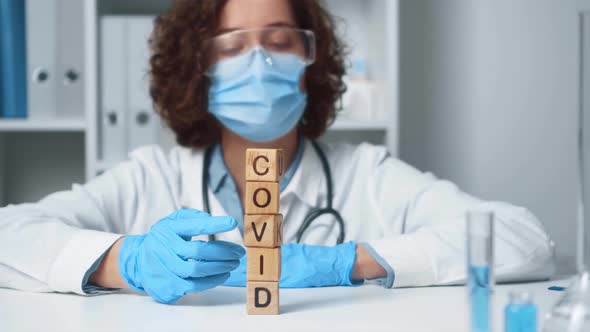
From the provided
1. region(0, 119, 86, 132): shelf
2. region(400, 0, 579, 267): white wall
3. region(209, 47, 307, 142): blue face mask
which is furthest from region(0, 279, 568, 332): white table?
region(400, 0, 579, 267): white wall

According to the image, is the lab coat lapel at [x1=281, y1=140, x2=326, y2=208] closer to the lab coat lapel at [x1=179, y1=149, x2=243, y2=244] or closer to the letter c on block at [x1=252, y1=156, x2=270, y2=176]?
the lab coat lapel at [x1=179, y1=149, x2=243, y2=244]

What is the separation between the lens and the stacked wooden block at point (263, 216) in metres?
0.93

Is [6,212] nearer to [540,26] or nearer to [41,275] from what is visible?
[41,275]

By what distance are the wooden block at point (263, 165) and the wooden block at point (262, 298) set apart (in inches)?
5.9

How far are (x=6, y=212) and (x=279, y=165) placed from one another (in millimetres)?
652

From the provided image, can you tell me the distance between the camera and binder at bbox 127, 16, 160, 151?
1.85m

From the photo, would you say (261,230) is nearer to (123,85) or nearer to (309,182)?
(309,182)

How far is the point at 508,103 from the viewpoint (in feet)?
7.00

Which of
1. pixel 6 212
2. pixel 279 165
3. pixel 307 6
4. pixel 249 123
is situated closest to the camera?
pixel 279 165

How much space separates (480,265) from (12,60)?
1498 millimetres

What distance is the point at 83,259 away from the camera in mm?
1147

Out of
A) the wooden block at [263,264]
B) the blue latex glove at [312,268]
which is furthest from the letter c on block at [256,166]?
the blue latex glove at [312,268]

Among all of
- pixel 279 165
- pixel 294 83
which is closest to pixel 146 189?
pixel 294 83

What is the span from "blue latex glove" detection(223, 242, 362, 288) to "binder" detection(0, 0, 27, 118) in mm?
959
